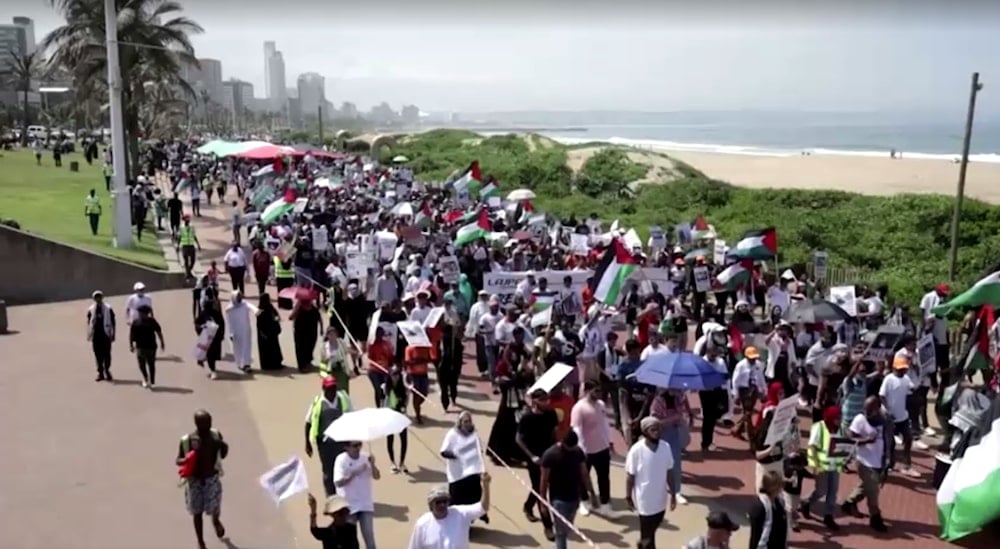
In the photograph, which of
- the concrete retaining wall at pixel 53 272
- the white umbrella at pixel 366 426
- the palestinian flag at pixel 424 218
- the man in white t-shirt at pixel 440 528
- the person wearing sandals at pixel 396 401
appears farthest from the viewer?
the palestinian flag at pixel 424 218

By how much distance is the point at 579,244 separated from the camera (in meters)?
22.1

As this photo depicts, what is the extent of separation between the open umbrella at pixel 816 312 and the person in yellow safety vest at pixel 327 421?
652 centimetres

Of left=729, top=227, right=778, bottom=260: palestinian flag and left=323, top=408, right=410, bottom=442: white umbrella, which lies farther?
left=729, top=227, right=778, bottom=260: palestinian flag

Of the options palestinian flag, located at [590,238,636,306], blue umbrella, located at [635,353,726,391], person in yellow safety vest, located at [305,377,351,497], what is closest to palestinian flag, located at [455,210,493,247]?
palestinian flag, located at [590,238,636,306]

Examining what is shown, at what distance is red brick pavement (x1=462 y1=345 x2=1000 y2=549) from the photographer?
9281mm

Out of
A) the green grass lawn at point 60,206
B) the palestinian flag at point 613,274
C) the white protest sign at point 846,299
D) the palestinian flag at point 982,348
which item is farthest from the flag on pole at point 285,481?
the green grass lawn at point 60,206

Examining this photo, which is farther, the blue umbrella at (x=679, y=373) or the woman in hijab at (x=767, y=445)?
the blue umbrella at (x=679, y=373)

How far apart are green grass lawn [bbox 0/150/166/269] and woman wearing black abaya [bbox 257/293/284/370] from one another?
9157 millimetres

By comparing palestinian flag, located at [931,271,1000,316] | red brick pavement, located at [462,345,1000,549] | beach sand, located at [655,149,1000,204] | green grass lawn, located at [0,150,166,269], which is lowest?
beach sand, located at [655,149,1000,204]

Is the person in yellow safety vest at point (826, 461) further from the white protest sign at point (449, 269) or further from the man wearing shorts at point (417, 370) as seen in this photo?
the white protest sign at point (449, 269)

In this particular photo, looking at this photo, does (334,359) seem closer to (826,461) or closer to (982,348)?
(826,461)

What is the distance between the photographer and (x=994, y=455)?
5266 millimetres

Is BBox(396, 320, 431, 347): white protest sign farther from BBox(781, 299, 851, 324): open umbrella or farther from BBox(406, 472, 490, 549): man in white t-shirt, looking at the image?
BBox(406, 472, 490, 549): man in white t-shirt

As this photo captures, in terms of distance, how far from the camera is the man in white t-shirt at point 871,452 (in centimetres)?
931
